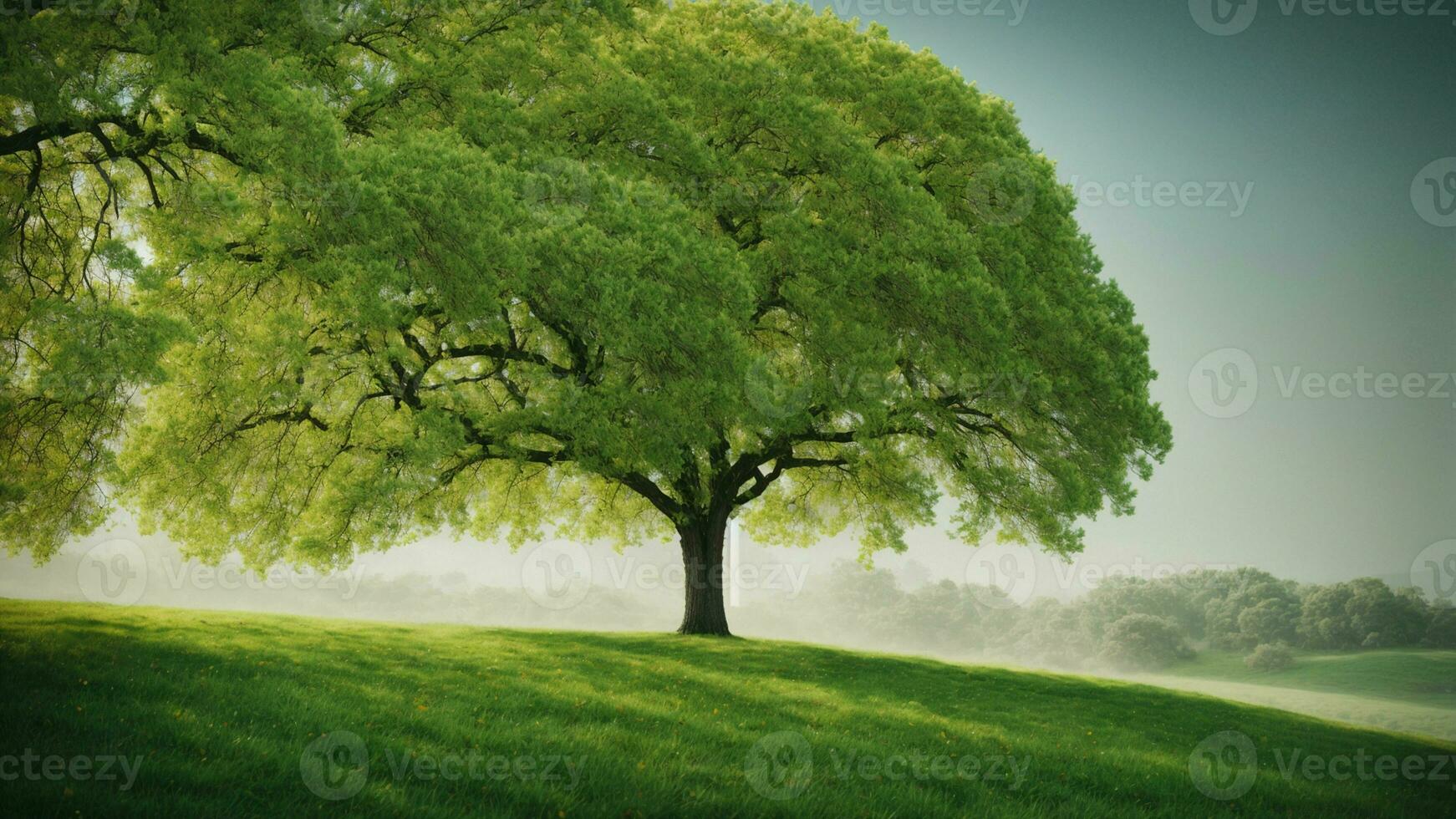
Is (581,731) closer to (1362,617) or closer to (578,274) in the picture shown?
(578,274)

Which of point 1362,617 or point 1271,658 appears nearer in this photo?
point 1362,617

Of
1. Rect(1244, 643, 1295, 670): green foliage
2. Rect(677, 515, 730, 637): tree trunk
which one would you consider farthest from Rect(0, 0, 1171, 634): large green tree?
Rect(1244, 643, 1295, 670): green foliage

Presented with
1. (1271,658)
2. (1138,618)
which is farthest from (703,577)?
(1271,658)

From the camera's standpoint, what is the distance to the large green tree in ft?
47.1

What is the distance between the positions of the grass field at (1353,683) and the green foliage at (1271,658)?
0.52 meters

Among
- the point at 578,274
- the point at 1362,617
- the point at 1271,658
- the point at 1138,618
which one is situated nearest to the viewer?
the point at 578,274

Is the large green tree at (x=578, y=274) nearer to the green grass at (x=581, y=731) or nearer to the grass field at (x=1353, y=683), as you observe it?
the green grass at (x=581, y=731)

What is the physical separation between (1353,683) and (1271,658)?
7.19 metres

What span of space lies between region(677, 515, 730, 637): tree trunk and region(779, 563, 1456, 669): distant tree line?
27.7 metres

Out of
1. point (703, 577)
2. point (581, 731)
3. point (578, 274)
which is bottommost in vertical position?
point (581, 731)

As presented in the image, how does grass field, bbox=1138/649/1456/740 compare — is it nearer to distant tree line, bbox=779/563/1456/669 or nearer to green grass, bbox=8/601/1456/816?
distant tree line, bbox=779/563/1456/669

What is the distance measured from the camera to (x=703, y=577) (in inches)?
919

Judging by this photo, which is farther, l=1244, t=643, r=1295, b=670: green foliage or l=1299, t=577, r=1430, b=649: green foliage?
l=1244, t=643, r=1295, b=670: green foliage

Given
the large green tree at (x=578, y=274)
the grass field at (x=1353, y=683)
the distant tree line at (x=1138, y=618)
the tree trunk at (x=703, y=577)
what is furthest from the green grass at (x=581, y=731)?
the distant tree line at (x=1138, y=618)
